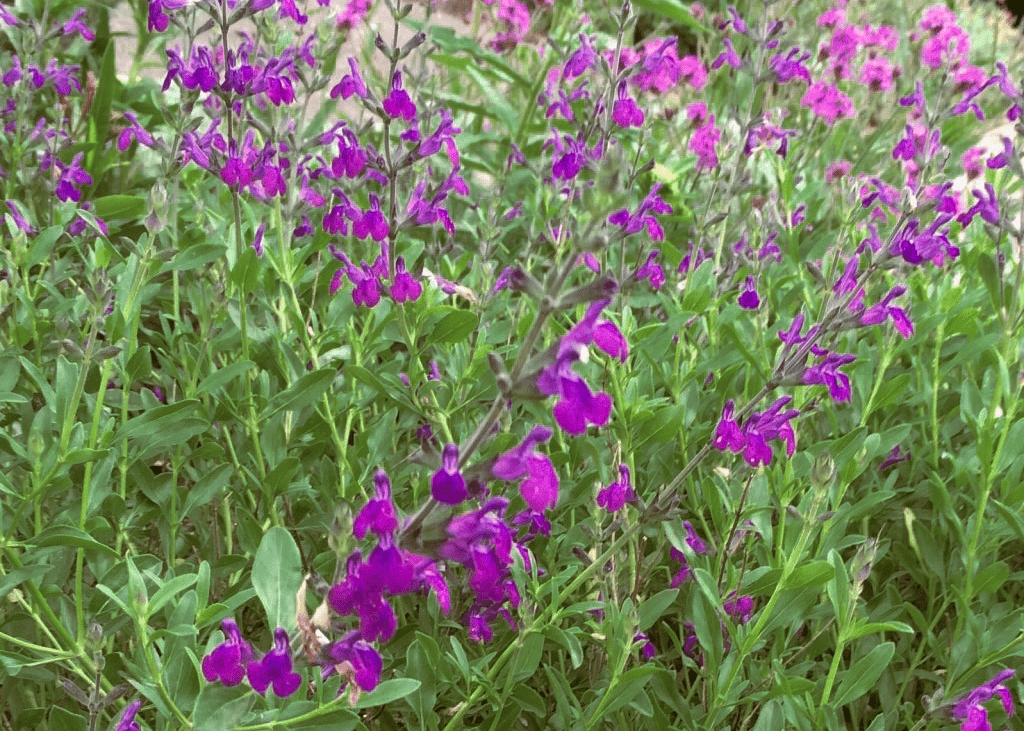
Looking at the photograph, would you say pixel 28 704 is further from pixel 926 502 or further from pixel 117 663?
pixel 926 502

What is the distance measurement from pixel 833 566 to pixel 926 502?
97 centimetres

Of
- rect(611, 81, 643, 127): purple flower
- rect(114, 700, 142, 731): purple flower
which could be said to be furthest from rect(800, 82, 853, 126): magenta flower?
rect(114, 700, 142, 731): purple flower

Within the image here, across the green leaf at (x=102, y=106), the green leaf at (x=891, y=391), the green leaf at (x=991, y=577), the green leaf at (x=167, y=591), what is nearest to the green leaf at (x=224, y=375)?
the green leaf at (x=167, y=591)

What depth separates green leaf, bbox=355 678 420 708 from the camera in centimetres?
133

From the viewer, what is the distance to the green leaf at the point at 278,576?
136 cm

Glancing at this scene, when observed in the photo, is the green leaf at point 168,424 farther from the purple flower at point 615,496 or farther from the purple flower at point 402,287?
the purple flower at point 615,496

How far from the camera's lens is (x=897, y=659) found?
2.08m

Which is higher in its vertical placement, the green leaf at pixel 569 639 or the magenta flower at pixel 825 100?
the magenta flower at pixel 825 100

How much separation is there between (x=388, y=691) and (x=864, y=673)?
896 millimetres

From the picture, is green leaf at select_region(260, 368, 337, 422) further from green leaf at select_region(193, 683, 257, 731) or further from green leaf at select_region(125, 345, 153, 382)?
green leaf at select_region(193, 683, 257, 731)

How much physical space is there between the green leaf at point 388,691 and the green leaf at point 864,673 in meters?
0.81

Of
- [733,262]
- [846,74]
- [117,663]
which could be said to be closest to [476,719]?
[117,663]

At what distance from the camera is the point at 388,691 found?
4.40ft

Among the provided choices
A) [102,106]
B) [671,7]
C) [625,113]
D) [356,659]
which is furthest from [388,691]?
[671,7]
